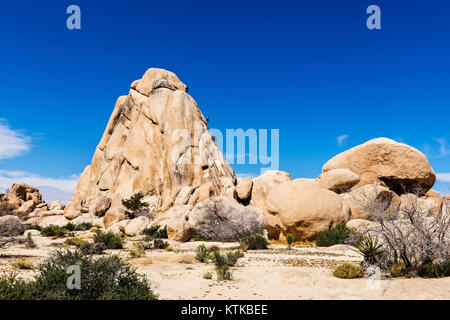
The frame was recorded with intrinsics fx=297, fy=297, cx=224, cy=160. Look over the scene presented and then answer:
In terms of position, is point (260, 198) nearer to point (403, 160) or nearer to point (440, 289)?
point (403, 160)

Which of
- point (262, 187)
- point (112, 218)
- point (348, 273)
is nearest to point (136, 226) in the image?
point (112, 218)

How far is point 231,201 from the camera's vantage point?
Result: 28094mm

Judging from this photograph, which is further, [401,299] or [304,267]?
[304,267]

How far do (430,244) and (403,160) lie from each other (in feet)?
84.6

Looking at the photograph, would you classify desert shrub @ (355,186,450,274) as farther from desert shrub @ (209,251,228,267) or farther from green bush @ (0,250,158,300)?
green bush @ (0,250,158,300)

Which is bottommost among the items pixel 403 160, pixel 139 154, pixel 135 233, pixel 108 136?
pixel 135 233

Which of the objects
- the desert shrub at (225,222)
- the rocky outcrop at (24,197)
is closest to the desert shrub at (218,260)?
the desert shrub at (225,222)

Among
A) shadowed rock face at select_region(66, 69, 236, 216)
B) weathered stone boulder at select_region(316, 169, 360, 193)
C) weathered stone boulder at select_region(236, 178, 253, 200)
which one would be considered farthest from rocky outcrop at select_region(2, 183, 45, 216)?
weathered stone boulder at select_region(316, 169, 360, 193)

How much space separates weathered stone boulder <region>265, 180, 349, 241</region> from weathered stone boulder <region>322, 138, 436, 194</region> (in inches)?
412

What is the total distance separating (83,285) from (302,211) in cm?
1710

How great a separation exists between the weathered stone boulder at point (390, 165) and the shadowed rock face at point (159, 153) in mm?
19128

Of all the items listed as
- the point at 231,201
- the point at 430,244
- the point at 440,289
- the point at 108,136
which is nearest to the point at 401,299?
the point at 440,289

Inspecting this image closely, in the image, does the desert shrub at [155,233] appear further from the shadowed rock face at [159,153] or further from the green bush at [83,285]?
the shadowed rock face at [159,153]

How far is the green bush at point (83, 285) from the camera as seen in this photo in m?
6.43
